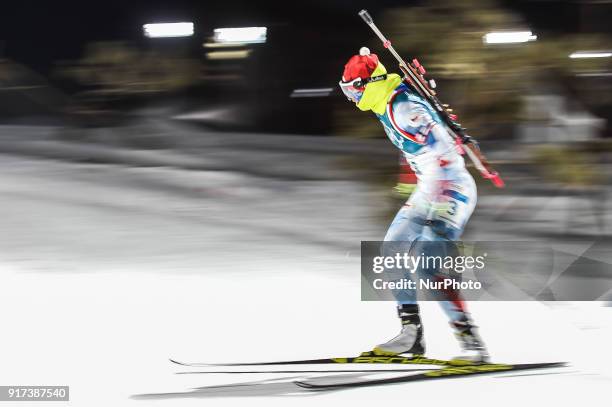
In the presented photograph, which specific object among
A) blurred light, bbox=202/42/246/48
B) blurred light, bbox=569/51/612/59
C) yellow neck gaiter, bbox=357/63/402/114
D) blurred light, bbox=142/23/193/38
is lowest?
yellow neck gaiter, bbox=357/63/402/114

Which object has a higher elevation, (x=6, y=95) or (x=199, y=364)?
(x=6, y=95)

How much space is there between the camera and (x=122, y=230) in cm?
→ 623

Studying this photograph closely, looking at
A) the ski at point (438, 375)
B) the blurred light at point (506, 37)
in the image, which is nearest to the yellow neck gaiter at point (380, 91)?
the ski at point (438, 375)

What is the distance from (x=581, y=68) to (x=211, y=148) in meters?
3.62

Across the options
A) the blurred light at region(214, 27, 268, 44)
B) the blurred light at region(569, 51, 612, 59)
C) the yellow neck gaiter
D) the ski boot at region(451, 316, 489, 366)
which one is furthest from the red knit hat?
the blurred light at region(214, 27, 268, 44)

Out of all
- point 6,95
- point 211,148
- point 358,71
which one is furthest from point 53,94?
point 358,71

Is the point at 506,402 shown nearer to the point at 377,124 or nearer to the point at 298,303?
the point at 298,303

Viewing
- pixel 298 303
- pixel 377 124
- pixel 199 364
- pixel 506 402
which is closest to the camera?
pixel 506 402

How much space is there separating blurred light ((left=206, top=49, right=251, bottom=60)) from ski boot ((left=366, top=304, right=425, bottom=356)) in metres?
4.45

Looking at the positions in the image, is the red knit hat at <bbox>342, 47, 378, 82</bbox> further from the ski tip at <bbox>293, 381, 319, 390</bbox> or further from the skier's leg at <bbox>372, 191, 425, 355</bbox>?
the ski tip at <bbox>293, 381, 319, 390</bbox>

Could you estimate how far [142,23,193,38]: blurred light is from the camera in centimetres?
750

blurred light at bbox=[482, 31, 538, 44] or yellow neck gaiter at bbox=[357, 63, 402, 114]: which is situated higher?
blurred light at bbox=[482, 31, 538, 44]

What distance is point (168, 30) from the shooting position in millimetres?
7652

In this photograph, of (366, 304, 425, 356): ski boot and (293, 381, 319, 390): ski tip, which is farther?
(366, 304, 425, 356): ski boot
